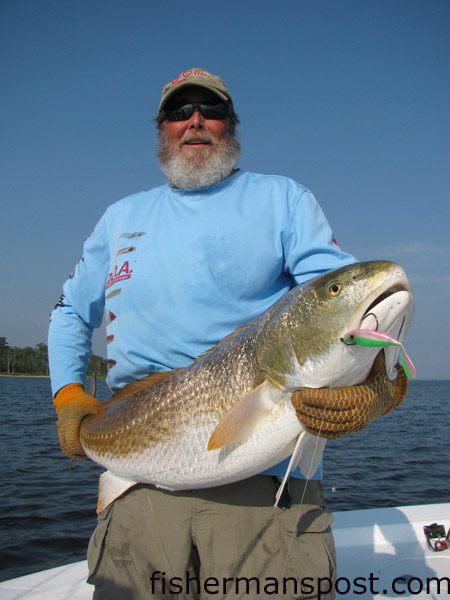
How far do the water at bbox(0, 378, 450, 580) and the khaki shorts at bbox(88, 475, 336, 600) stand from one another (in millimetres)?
1185

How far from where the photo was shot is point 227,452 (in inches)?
96.2

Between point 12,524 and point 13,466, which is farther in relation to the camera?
point 13,466

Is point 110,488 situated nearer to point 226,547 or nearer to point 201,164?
point 226,547

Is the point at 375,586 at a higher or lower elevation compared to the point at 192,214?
lower

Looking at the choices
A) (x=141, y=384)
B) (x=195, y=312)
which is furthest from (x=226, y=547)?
(x=195, y=312)

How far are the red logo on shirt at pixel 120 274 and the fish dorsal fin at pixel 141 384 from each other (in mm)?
623

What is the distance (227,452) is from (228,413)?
0.25 metres

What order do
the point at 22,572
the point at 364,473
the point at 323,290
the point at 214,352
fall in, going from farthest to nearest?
the point at 364,473 < the point at 22,572 < the point at 214,352 < the point at 323,290

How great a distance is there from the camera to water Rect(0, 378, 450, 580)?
8398 mm

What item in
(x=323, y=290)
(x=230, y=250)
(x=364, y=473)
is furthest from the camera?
(x=364, y=473)

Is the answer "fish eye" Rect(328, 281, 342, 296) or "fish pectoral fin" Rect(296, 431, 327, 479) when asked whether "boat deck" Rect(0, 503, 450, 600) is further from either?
"fish eye" Rect(328, 281, 342, 296)

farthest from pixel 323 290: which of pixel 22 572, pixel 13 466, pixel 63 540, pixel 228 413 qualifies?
pixel 13 466

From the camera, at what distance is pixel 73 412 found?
320cm

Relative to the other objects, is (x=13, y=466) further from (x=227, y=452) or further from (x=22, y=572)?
(x=227, y=452)
